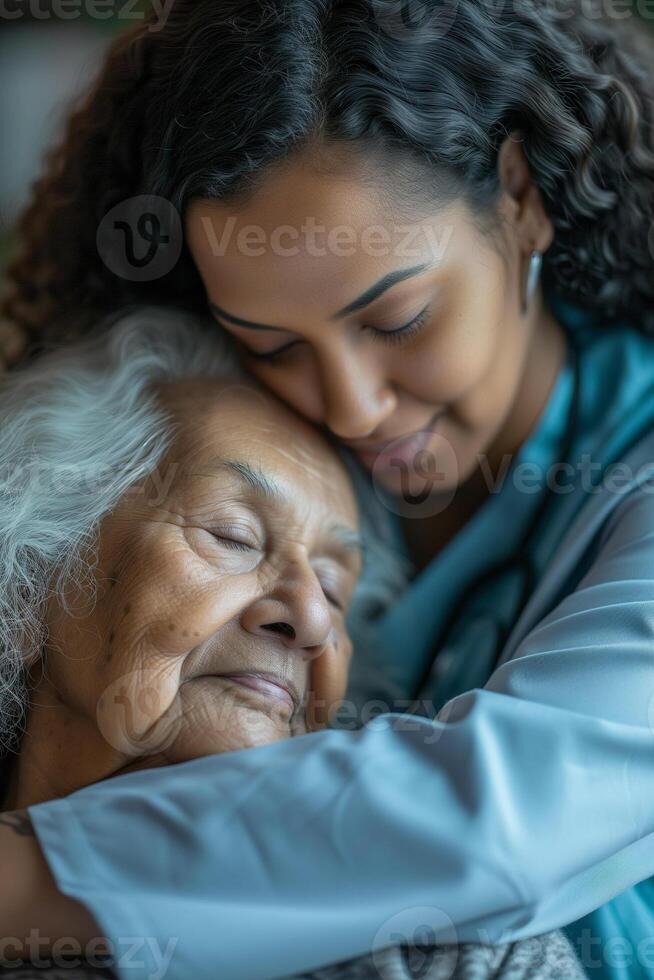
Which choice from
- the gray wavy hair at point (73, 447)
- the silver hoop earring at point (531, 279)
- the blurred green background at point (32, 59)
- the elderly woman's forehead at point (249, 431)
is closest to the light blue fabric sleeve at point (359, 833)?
the gray wavy hair at point (73, 447)

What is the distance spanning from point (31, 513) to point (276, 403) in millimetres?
361

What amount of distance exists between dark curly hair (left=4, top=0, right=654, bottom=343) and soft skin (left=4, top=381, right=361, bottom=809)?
0.34m

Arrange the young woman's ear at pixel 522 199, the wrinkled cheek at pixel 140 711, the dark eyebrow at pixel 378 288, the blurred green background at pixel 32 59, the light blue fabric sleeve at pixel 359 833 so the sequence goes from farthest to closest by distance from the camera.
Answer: the blurred green background at pixel 32 59
the young woman's ear at pixel 522 199
the dark eyebrow at pixel 378 288
the wrinkled cheek at pixel 140 711
the light blue fabric sleeve at pixel 359 833

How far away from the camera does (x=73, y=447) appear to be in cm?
130

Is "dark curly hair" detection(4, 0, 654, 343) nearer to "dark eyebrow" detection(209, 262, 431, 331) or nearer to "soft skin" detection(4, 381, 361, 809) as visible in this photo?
"dark eyebrow" detection(209, 262, 431, 331)

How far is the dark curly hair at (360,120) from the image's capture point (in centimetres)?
118

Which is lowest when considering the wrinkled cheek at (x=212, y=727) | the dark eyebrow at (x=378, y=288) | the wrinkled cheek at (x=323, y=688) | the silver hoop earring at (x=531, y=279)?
the wrinkled cheek at (x=323, y=688)

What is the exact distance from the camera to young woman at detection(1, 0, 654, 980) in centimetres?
95

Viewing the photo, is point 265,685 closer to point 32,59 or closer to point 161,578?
point 161,578

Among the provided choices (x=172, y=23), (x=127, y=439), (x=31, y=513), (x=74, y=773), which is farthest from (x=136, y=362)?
(x=74, y=773)

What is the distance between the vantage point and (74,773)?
1.15 metres

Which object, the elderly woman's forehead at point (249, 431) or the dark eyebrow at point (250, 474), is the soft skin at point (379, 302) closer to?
the elderly woman's forehead at point (249, 431)

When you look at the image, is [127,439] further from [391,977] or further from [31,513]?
[391,977]

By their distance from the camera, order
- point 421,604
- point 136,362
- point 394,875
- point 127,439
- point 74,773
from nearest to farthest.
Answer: point 394,875, point 74,773, point 127,439, point 136,362, point 421,604
